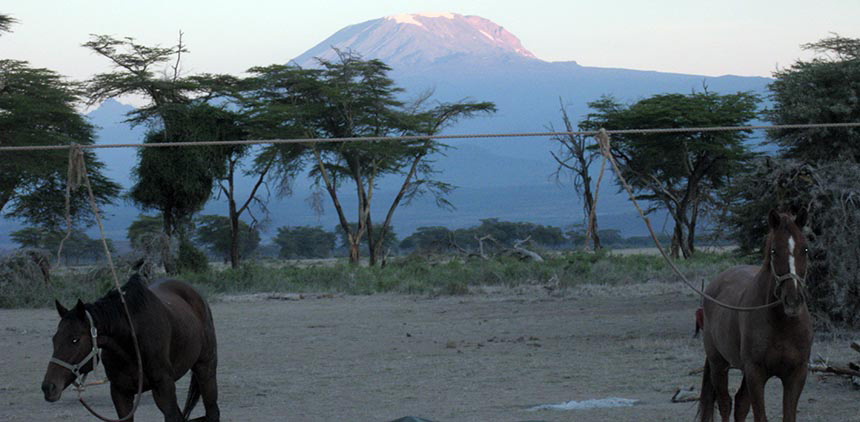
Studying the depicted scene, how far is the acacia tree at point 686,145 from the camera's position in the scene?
32.9 m

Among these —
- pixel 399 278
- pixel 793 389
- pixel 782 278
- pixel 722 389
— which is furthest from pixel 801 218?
pixel 399 278

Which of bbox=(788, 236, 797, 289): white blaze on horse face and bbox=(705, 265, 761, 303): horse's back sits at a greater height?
bbox=(788, 236, 797, 289): white blaze on horse face

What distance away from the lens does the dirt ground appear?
8.53 meters

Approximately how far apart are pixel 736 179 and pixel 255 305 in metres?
11.7

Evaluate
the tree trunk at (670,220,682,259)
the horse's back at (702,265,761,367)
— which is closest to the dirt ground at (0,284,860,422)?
the horse's back at (702,265,761,367)

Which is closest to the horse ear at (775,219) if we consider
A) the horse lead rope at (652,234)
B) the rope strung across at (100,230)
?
the horse lead rope at (652,234)

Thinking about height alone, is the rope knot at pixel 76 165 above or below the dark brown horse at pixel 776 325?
above

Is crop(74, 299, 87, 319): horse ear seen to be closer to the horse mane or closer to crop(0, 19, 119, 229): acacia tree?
the horse mane

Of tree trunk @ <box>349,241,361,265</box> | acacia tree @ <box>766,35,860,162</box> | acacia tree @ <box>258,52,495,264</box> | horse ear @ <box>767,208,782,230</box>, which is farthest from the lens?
tree trunk @ <box>349,241,361,265</box>

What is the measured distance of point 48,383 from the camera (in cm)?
537

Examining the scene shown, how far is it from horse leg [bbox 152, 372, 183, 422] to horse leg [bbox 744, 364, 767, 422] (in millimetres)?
3673

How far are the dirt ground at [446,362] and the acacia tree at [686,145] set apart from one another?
45.6ft

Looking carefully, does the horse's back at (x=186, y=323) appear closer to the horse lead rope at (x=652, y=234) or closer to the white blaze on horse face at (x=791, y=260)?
the horse lead rope at (x=652, y=234)

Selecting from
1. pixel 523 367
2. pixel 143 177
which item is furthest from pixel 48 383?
pixel 143 177
